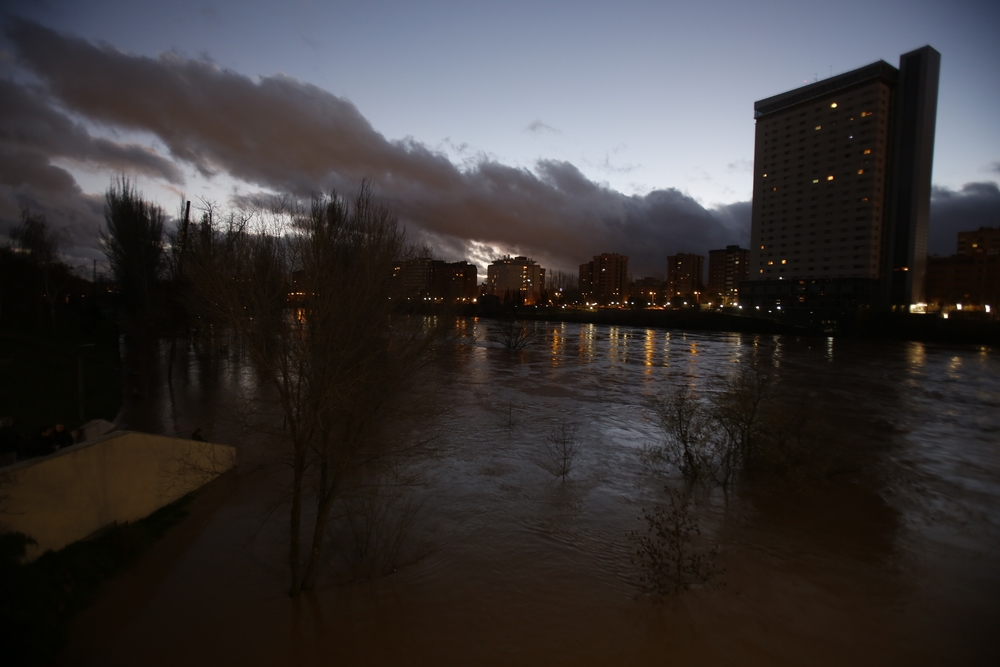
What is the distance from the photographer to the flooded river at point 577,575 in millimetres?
5652

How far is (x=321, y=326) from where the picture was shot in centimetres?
522

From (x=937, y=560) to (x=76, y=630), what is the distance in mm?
11975

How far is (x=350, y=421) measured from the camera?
5.76 m

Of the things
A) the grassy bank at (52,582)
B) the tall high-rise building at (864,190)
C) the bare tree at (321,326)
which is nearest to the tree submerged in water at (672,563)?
the bare tree at (321,326)

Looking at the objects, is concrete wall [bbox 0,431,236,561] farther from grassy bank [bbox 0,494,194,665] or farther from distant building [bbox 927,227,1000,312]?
distant building [bbox 927,227,1000,312]

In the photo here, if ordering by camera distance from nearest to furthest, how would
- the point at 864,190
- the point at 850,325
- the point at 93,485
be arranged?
1. the point at 93,485
2. the point at 850,325
3. the point at 864,190

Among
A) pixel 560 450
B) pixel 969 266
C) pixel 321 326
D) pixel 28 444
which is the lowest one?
pixel 560 450

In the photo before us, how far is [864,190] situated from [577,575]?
281 feet

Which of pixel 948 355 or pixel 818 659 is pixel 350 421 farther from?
pixel 948 355

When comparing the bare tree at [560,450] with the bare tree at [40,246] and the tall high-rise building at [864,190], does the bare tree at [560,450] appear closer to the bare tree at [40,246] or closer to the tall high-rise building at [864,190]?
the bare tree at [40,246]

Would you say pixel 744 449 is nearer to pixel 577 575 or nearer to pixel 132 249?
pixel 577 575

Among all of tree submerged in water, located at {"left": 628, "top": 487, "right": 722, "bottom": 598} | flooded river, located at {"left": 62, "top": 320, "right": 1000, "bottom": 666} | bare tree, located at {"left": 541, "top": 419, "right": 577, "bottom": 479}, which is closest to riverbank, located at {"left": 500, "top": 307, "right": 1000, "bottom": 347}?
flooded river, located at {"left": 62, "top": 320, "right": 1000, "bottom": 666}

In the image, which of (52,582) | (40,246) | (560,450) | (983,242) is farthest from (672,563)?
(983,242)

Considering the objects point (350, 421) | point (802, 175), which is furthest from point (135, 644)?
point (802, 175)
